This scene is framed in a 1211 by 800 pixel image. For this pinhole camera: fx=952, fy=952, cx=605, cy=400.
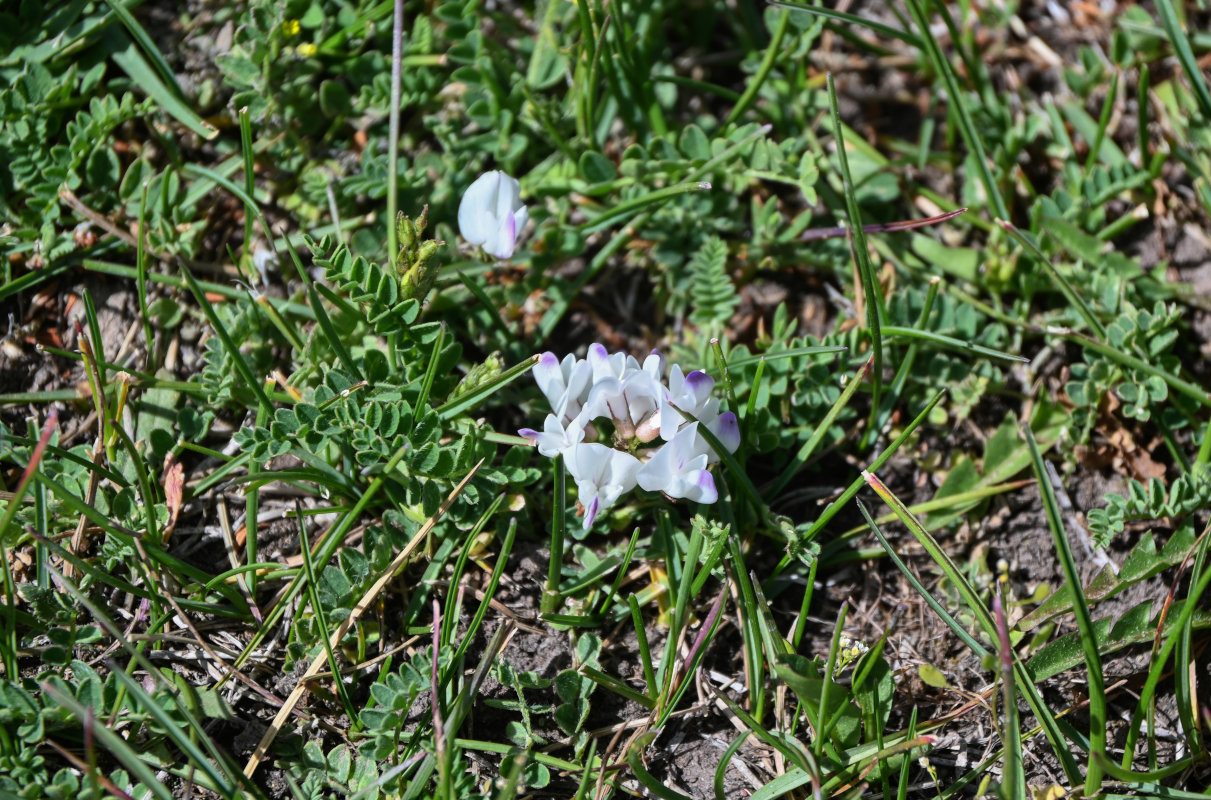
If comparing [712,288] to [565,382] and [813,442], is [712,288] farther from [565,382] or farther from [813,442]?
[565,382]

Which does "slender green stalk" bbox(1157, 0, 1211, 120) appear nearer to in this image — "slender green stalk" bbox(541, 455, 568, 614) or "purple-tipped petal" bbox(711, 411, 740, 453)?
"purple-tipped petal" bbox(711, 411, 740, 453)

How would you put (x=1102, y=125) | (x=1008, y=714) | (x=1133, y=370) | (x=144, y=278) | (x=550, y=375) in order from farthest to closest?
1. (x=1102, y=125)
2. (x=1133, y=370)
3. (x=144, y=278)
4. (x=550, y=375)
5. (x=1008, y=714)

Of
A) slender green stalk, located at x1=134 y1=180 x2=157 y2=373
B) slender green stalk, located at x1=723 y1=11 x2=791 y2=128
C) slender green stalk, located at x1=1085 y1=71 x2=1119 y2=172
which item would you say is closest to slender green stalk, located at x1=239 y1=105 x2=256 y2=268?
slender green stalk, located at x1=134 y1=180 x2=157 y2=373

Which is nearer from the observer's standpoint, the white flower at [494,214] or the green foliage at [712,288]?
the white flower at [494,214]

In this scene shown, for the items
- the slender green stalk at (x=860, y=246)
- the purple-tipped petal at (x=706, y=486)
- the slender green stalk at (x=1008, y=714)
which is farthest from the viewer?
the slender green stalk at (x=860, y=246)

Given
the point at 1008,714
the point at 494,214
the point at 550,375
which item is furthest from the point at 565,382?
the point at 1008,714

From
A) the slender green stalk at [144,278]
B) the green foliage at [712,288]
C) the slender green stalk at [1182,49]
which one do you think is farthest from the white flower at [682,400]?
the slender green stalk at [1182,49]

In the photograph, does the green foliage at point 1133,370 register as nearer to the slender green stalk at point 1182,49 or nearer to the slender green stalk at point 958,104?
the slender green stalk at point 958,104
